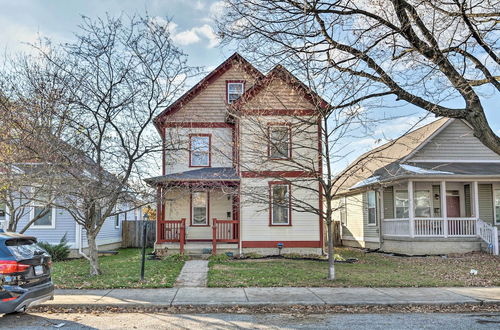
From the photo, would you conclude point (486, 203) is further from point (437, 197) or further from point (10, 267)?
point (10, 267)

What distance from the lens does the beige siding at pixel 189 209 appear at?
57.0 feet

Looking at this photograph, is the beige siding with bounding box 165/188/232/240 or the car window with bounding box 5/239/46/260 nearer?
the car window with bounding box 5/239/46/260

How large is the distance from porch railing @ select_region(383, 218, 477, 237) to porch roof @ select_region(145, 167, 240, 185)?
7.32 metres

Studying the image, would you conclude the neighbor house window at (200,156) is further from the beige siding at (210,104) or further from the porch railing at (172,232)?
the porch railing at (172,232)

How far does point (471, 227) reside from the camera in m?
17.1

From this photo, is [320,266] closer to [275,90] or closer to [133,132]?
[275,90]

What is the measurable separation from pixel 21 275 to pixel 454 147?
58.4ft

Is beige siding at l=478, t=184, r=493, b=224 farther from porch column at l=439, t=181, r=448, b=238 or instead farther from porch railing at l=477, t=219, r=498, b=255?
porch column at l=439, t=181, r=448, b=238

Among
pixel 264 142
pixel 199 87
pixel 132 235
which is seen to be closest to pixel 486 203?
pixel 264 142

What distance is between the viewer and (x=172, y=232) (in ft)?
54.5

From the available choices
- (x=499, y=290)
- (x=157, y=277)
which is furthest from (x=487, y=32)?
(x=157, y=277)

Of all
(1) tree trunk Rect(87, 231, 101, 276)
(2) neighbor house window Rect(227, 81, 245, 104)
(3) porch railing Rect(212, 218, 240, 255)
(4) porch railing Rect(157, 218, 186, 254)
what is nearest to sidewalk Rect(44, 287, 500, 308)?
(1) tree trunk Rect(87, 231, 101, 276)

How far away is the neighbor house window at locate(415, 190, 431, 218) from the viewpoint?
61.2ft

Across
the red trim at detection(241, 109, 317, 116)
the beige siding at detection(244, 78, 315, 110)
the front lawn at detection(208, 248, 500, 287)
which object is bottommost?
the front lawn at detection(208, 248, 500, 287)
